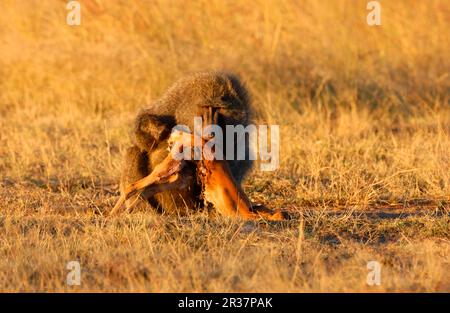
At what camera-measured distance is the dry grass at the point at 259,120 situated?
4.19 meters

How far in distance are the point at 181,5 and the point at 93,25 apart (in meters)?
1.12

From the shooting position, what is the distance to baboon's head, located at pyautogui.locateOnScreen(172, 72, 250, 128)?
17.4ft

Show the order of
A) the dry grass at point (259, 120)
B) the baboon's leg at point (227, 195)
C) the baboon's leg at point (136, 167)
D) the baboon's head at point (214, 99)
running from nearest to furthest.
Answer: the dry grass at point (259, 120)
the baboon's leg at point (227, 195)
the baboon's head at point (214, 99)
the baboon's leg at point (136, 167)

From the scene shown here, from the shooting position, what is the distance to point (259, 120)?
7.73 meters

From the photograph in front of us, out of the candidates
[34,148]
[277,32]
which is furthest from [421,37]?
[34,148]

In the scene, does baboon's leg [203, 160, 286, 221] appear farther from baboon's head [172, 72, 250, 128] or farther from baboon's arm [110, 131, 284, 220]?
baboon's head [172, 72, 250, 128]

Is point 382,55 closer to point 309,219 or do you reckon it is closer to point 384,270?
point 309,219

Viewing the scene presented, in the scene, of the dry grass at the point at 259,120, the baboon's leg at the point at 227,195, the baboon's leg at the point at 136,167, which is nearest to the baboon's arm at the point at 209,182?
the baboon's leg at the point at 227,195

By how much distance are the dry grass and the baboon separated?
0.27 meters

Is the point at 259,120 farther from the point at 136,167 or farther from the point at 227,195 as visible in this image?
the point at 227,195

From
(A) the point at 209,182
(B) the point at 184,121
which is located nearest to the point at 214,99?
(B) the point at 184,121

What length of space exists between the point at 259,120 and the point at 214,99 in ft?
8.02

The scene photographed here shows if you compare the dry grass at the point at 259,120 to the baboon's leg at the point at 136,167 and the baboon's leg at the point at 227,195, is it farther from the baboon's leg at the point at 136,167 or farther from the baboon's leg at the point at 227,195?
the baboon's leg at the point at 136,167
